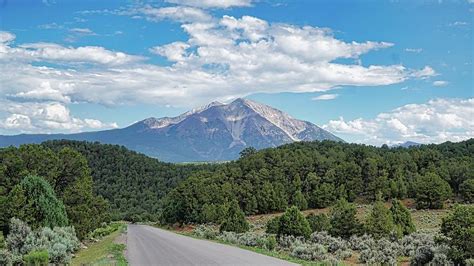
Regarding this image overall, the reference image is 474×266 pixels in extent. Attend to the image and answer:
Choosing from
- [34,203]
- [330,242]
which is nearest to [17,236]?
[34,203]

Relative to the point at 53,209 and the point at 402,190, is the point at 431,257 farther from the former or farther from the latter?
the point at 402,190

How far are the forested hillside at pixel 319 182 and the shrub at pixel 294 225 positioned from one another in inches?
1463

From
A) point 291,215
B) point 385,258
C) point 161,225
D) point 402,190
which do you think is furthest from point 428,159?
point 385,258

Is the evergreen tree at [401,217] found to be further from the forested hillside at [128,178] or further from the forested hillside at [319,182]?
the forested hillside at [128,178]

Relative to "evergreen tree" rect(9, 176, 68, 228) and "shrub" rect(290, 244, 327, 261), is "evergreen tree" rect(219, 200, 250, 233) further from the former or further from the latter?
"shrub" rect(290, 244, 327, 261)

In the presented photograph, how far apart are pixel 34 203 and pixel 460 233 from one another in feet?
85.5

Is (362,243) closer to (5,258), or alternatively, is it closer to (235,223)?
(235,223)

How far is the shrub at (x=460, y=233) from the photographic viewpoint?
2119cm

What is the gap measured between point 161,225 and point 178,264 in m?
74.7

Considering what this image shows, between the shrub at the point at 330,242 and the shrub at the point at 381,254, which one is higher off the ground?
the shrub at the point at 381,254

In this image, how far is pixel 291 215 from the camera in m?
36.8

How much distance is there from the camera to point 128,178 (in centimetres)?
13738

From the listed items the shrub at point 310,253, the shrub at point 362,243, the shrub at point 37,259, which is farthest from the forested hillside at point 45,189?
the shrub at point 362,243

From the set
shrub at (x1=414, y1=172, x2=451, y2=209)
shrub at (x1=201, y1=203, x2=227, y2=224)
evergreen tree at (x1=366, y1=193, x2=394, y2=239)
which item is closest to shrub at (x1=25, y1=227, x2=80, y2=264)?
evergreen tree at (x1=366, y1=193, x2=394, y2=239)
